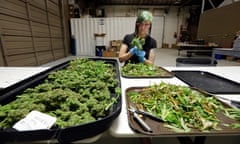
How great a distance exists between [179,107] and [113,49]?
19.6 feet

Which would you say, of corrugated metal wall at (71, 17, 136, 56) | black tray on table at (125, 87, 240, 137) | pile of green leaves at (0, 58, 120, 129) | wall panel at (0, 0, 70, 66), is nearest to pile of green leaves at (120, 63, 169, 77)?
pile of green leaves at (0, 58, 120, 129)

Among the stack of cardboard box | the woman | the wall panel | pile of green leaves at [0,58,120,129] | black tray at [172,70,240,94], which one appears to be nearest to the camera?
pile of green leaves at [0,58,120,129]

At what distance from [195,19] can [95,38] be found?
746cm

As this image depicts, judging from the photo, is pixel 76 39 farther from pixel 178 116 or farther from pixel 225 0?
pixel 225 0

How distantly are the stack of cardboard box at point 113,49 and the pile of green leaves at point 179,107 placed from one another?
5486 mm

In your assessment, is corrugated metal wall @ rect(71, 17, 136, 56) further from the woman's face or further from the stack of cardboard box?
the woman's face

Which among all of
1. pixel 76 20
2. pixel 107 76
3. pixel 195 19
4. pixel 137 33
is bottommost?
pixel 107 76

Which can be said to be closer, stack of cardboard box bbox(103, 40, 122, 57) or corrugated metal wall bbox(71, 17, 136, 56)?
stack of cardboard box bbox(103, 40, 122, 57)

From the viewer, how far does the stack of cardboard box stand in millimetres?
6172

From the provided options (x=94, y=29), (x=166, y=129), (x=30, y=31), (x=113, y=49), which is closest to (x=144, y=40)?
(x=166, y=129)

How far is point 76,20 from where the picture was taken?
639 cm

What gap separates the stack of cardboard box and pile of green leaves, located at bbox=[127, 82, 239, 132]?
5486 millimetres

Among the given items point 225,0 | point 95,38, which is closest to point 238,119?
point 95,38

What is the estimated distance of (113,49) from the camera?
6.43 m
